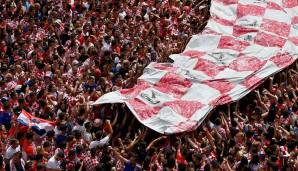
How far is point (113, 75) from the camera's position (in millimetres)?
11734

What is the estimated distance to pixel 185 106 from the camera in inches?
420

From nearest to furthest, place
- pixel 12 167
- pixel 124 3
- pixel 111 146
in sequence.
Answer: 1. pixel 12 167
2. pixel 111 146
3. pixel 124 3

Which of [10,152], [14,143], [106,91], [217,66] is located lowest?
[217,66]

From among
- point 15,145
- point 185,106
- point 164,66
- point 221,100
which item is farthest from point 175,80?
point 15,145

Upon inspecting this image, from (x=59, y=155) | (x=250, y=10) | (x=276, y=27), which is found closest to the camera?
(x=59, y=155)

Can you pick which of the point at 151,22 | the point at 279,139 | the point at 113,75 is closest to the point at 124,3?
the point at 151,22

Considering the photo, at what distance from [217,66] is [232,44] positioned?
1.04 m

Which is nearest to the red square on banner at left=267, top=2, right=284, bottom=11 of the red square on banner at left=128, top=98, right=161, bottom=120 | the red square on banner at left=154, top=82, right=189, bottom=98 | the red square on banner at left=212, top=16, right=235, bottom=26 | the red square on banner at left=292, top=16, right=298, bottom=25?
the red square on banner at left=292, top=16, right=298, bottom=25

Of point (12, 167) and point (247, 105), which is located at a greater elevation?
point (12, 167)

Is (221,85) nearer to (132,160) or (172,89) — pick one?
(172,89)

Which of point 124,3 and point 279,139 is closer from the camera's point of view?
point 279,139

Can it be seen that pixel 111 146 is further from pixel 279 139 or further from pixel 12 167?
pixel 279 139

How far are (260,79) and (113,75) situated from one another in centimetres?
285

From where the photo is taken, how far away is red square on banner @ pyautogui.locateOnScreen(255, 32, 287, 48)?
42.1 feet
